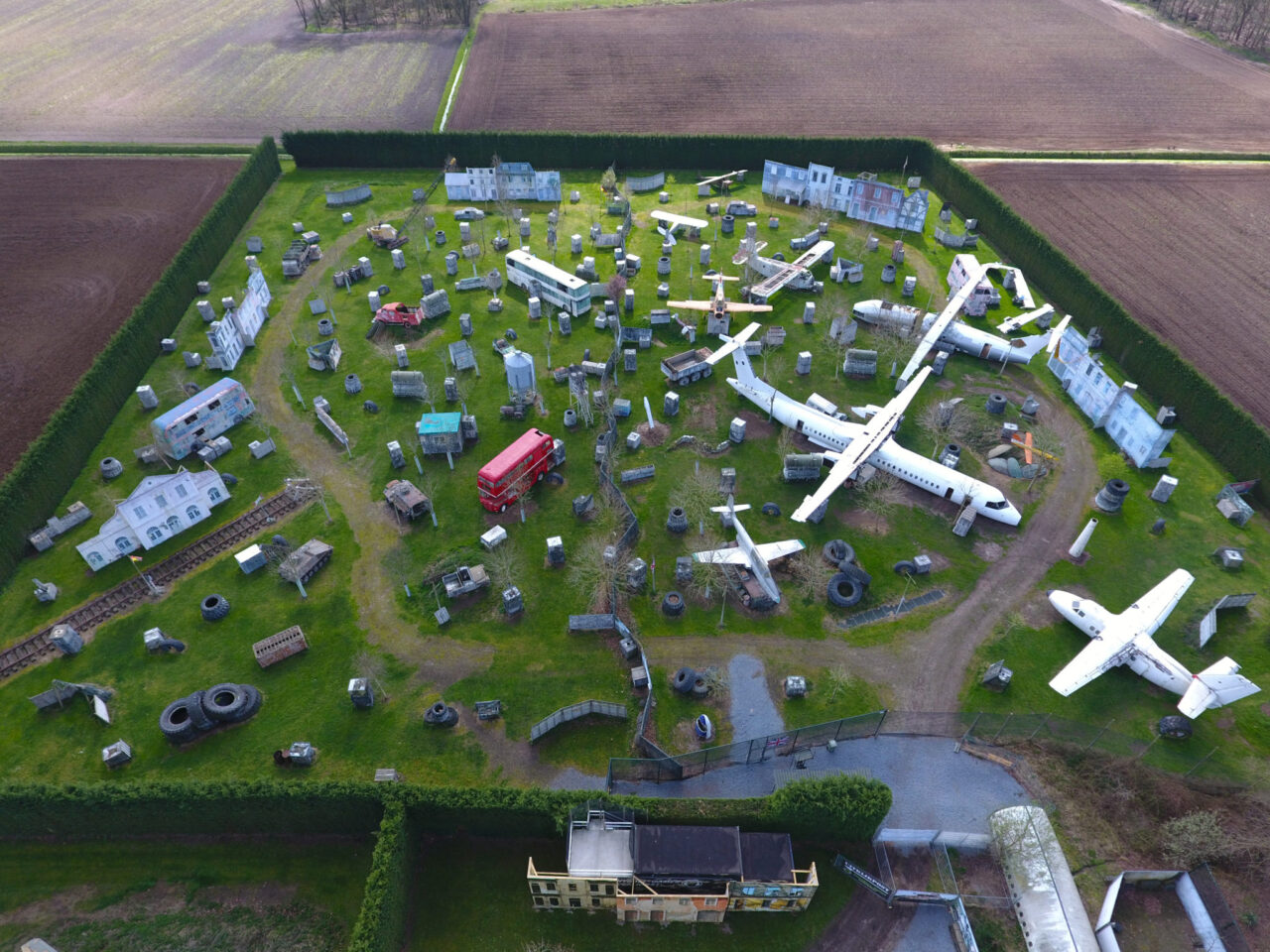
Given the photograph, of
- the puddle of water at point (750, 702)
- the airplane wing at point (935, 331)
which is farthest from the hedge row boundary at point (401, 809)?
the airplane wing at point (935, 331)

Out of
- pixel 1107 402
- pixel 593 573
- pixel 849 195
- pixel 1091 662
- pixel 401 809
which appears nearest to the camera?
pixel 401 809

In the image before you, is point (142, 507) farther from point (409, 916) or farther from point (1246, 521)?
point (1246, 521)

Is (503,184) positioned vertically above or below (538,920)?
above

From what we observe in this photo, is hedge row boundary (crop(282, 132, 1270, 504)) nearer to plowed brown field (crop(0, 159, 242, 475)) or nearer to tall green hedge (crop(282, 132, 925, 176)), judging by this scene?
tall green hedge (crop(282, 132, 925, 176))

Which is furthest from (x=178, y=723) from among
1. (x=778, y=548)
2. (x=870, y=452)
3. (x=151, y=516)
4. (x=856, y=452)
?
(x=870, y=452)

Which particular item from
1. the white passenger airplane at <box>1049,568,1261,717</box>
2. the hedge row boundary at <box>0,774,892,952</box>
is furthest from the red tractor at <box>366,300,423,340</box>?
the white passenger airplane at <box>1049,568,1261,717</box>

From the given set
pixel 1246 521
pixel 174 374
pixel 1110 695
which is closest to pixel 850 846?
pixel 1110 695

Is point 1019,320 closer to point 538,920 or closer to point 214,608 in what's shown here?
point 538,920
